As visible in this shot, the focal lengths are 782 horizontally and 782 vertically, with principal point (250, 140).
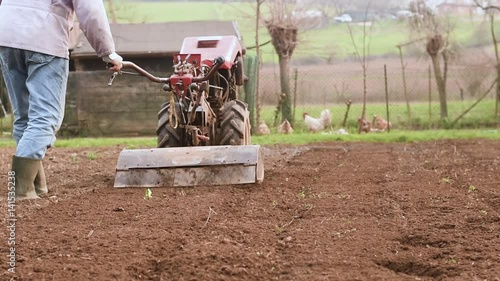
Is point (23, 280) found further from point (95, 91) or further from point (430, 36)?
point (430, 36)

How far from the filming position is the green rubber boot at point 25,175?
5520 mm

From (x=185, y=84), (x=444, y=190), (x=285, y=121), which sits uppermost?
(x=185, y=84)

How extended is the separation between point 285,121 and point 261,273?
1334 centimetres

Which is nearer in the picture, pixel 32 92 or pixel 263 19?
pixel 32 92

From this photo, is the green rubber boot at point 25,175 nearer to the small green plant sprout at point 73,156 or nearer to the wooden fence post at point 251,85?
the small green plant sprout at point 73,156

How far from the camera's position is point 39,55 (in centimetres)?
566

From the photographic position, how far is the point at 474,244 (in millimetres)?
3943

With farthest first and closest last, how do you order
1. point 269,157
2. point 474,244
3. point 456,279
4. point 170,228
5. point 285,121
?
1. point 285,121
2. point 269,157
3. point 170,228
4. point 474,244
5. point 456,279

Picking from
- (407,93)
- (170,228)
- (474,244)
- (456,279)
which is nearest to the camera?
(456,279)

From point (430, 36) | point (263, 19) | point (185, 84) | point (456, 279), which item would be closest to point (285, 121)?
point (263, 19)

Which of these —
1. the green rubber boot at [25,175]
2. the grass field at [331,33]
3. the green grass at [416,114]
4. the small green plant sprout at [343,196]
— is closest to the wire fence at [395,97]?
the green grass at [416,114]

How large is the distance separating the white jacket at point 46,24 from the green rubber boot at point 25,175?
2.63 ft

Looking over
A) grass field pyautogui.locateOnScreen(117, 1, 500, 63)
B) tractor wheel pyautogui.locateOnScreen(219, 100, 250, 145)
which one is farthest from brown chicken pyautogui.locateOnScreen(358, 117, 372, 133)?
tractor wheel pyautogui.locateOnScreen(219, 100, 250, 145)

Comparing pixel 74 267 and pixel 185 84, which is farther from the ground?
pixel 185 84
